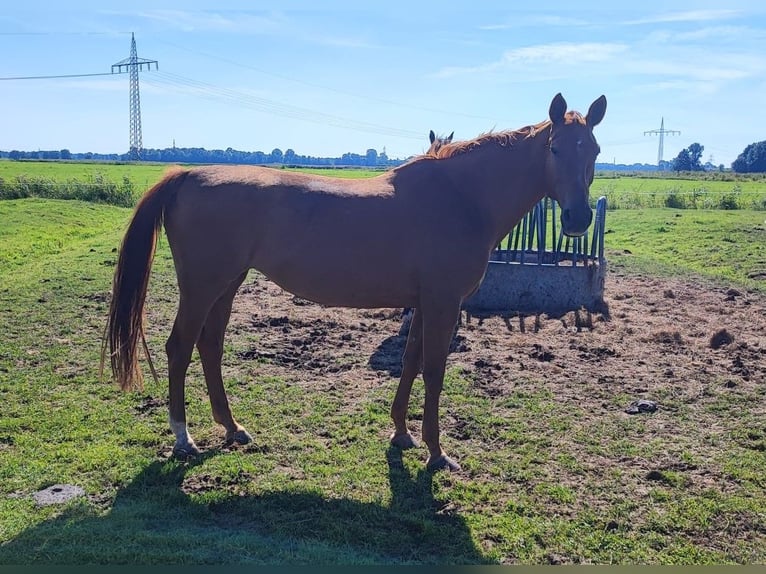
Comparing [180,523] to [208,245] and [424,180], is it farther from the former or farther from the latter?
[424,180]

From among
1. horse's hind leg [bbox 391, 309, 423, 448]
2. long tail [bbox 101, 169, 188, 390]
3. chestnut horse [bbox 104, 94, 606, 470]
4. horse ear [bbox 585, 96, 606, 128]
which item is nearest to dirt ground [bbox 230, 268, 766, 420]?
horse's hind leg [bbox 391, 309, 423, 448]

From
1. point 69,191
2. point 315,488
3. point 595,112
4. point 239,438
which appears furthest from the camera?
point 69,191

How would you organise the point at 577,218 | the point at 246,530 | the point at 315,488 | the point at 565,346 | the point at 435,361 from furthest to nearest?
the point at 565,346, the point at 435,361, the point at 577,218, the point at 315,488, the point at 246,530

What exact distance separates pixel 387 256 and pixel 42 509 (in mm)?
2719

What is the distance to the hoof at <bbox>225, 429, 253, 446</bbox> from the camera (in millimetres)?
4566

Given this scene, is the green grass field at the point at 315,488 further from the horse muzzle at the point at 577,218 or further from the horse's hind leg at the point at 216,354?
the horse muzzle at the point at 577,218

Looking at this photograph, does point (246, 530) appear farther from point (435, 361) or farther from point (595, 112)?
point (595, 112)

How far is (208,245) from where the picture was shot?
4.21m

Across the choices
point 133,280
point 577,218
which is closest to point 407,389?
point 577,218

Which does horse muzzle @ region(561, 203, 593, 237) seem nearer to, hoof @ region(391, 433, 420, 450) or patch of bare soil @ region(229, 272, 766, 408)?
hoof @ region(391, 433, 420, 450)

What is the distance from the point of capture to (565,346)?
7.17 m

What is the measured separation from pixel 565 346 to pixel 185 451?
4.71 metres

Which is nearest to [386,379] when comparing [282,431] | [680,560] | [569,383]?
[282,431]

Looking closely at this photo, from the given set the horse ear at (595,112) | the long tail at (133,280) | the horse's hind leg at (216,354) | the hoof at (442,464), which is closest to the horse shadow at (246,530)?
the hoof at (442,464)
